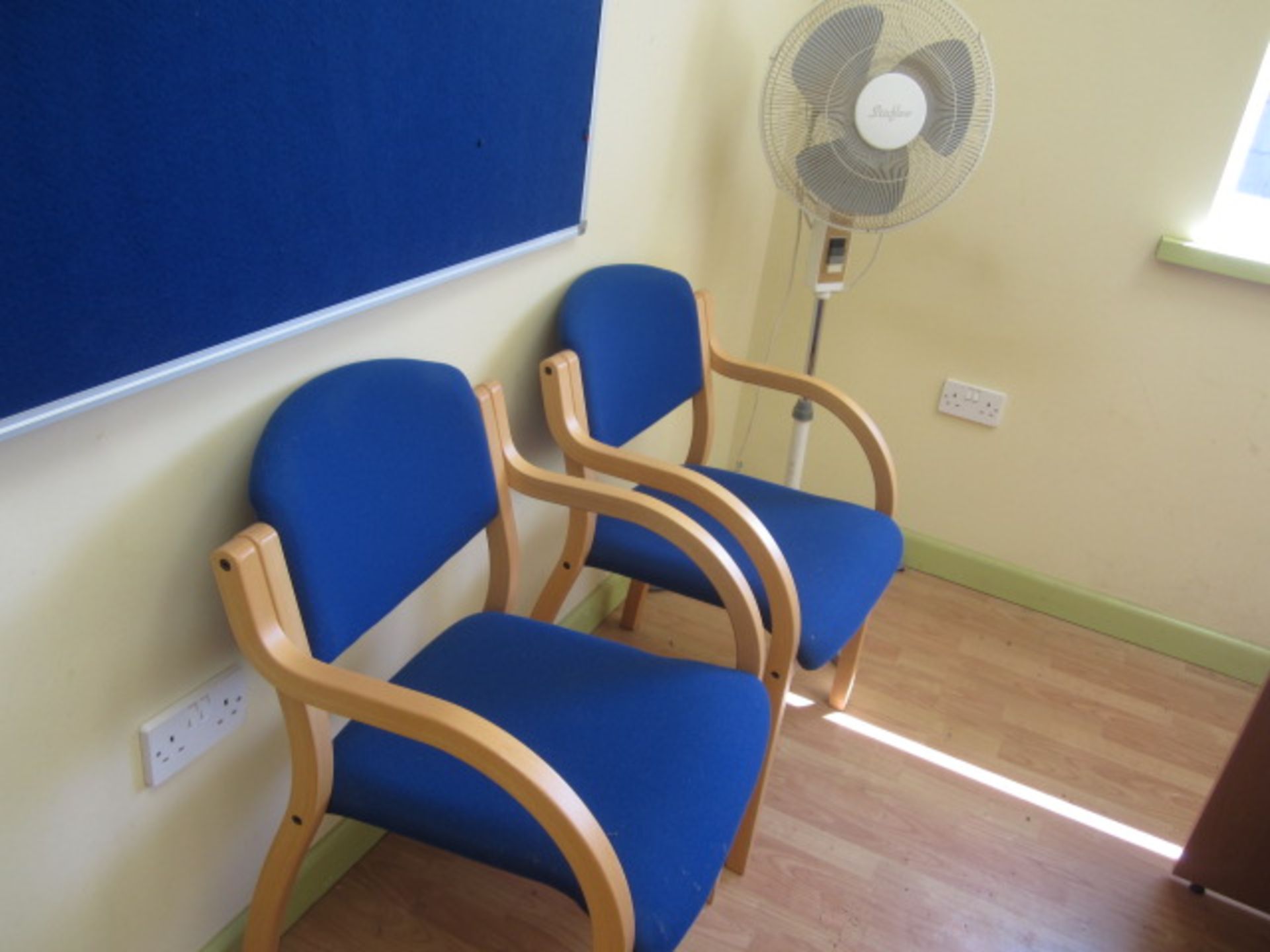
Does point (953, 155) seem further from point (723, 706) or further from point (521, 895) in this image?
point (521, 895)

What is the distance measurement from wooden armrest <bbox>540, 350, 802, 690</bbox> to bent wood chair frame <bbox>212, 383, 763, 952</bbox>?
21.6 inches

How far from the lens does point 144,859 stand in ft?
3.69

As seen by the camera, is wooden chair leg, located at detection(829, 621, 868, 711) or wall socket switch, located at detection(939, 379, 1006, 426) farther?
wall socket switch, located at detection(939, 379, 1006, 426)

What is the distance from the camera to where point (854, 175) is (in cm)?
183

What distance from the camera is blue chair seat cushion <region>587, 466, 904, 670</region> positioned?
60.0 inches

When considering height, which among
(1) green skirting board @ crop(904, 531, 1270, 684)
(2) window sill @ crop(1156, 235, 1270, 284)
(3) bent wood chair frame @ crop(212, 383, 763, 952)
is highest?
(2) window sill @ crop(1156, 235, 1270, 284)

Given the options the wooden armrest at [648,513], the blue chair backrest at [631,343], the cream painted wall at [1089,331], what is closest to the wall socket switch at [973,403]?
the cream painted wall at [1089,331]

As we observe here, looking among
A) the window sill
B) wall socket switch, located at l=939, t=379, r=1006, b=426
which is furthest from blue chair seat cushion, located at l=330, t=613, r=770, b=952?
the window sill

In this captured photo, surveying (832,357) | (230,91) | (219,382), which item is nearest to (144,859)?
(219,382)

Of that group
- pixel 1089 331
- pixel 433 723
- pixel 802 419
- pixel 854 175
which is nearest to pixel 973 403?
pixel 1089 331

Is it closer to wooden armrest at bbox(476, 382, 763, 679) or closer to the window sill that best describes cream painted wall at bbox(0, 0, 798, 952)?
wooden armrest at bbox(476, 382, 763, 679)

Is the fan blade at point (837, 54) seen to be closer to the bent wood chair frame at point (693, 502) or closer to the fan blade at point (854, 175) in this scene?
the fan blade at point (854, 175)

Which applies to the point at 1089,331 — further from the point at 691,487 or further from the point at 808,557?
the point at 691,487

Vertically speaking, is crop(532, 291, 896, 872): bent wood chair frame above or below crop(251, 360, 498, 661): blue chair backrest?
below
